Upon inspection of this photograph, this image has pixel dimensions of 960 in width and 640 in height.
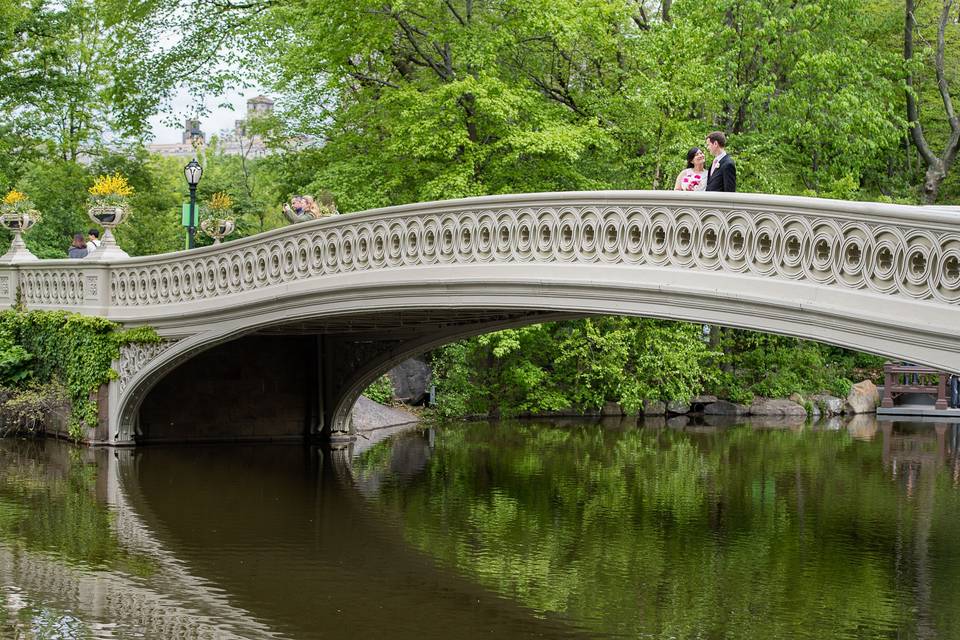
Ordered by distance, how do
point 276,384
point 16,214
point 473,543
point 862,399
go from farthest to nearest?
1. point 862,399
2. point 16,214
3. point 276,384
4. point 473,543

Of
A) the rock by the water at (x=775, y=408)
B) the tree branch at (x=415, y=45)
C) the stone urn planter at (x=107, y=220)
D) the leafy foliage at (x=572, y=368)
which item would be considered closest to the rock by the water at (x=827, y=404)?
the rock by the water at (x=775, y=408)

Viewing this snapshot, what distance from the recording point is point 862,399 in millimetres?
30688

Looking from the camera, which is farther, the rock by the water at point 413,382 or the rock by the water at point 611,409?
the rock by the water at point 611,409

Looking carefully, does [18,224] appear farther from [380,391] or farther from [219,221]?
[380,391]

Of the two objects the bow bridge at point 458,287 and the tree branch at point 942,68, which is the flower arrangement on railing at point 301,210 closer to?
the bow bridge at point 458,287

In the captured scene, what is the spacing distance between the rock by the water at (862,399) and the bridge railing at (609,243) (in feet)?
57.3

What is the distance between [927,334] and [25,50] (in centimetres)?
3123

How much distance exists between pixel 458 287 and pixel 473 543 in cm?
257

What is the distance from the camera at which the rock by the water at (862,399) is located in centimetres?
3038

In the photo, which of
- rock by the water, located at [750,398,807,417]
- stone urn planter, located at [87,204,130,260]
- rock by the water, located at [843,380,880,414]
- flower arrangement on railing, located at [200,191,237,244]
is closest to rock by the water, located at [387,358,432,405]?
flower arrangement on railing, located at [200,191,237,244]

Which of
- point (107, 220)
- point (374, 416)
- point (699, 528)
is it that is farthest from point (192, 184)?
point (699, 528)

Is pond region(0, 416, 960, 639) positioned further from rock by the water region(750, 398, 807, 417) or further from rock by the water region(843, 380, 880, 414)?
rock by the water region(843, 380, 880, 414)

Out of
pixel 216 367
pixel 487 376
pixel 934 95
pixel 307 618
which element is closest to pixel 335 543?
pixel 307 618

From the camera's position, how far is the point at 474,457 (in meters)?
20.1
